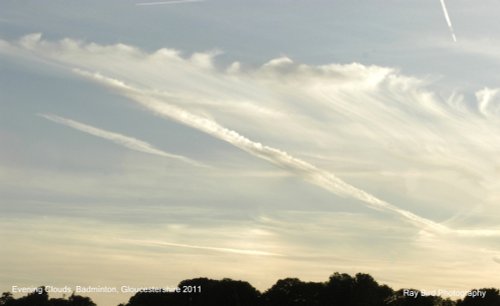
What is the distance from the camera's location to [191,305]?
18125 cm

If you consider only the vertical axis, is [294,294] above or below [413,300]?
above

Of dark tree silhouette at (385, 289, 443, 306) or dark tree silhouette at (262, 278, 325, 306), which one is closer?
dark tree silhouette at (385, 289, 443, 306)

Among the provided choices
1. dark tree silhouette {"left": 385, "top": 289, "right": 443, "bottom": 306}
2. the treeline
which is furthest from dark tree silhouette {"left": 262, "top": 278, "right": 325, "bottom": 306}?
dark tree silhouette {"left": 385, "top": 289, "right": 443, "bottom": 306}

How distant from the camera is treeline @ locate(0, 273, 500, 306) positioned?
168875mm

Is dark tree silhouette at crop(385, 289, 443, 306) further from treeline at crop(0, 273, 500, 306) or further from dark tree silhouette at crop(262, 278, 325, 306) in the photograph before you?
dark tree silhouette at crop(262, 278, 325, 306)

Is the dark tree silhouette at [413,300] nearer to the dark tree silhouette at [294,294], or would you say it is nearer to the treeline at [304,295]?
the treeline at [304,295]

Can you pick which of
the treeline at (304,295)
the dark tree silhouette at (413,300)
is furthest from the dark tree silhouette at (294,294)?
the dark tree silhouette at (413,300)

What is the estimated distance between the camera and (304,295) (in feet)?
584

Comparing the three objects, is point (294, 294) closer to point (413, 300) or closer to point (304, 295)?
point (304, 295)

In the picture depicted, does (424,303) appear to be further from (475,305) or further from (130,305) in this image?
(130,305)

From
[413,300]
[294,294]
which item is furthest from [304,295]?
[413,300]

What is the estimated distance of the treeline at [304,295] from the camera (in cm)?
16888

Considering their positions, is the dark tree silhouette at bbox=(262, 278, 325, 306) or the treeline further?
the dark tree silhouette at bbox=(262, 278, 325, 306)

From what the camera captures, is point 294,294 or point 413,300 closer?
point 413,300
